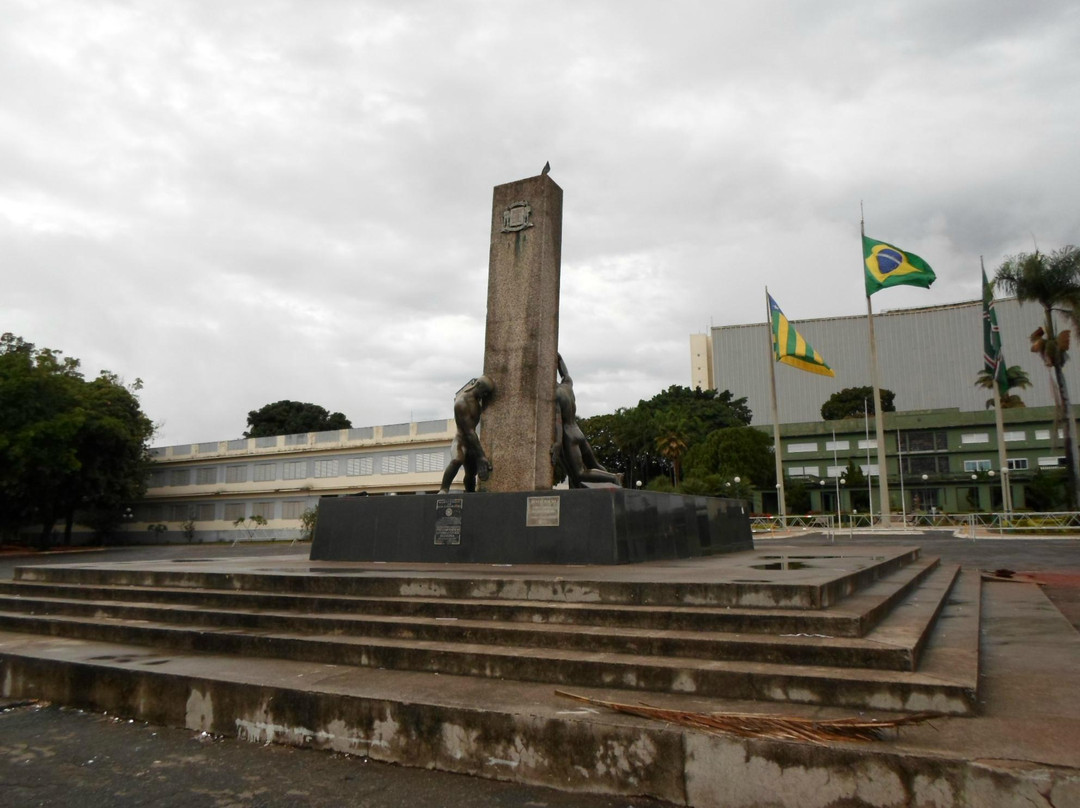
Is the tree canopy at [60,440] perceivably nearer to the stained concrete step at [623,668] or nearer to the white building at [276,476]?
the white building at [276,476]

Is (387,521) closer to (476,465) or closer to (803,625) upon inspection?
(476,465)

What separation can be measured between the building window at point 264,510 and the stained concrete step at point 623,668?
142 feet

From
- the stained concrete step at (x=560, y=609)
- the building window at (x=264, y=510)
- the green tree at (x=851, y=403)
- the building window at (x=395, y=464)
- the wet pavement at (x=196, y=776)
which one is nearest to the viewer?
the wet pavement at (x=196, y=776)

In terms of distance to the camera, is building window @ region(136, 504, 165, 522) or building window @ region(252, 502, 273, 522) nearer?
building window @ region(252, 502, 273, 522)

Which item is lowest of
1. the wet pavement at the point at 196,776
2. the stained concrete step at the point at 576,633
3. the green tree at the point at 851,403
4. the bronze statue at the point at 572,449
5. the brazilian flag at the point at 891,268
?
the wet pavement at the point at 196,776

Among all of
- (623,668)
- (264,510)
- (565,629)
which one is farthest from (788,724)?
(264,510)

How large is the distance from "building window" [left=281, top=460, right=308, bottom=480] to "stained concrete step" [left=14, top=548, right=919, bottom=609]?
132ft

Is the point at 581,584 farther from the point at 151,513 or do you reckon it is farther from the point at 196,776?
the point at 151,513

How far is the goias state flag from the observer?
26750mm

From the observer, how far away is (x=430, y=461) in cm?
4281

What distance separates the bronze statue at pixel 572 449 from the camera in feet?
31.9

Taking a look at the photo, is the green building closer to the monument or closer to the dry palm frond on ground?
the monument

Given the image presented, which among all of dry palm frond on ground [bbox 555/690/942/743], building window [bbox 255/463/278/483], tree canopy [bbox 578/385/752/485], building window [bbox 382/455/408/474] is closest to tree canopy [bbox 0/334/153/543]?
building window [bbox 255/463/278/483]

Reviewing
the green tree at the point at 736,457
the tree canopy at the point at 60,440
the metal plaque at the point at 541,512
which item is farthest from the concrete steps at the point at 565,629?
the green tree at the point at 736,457
